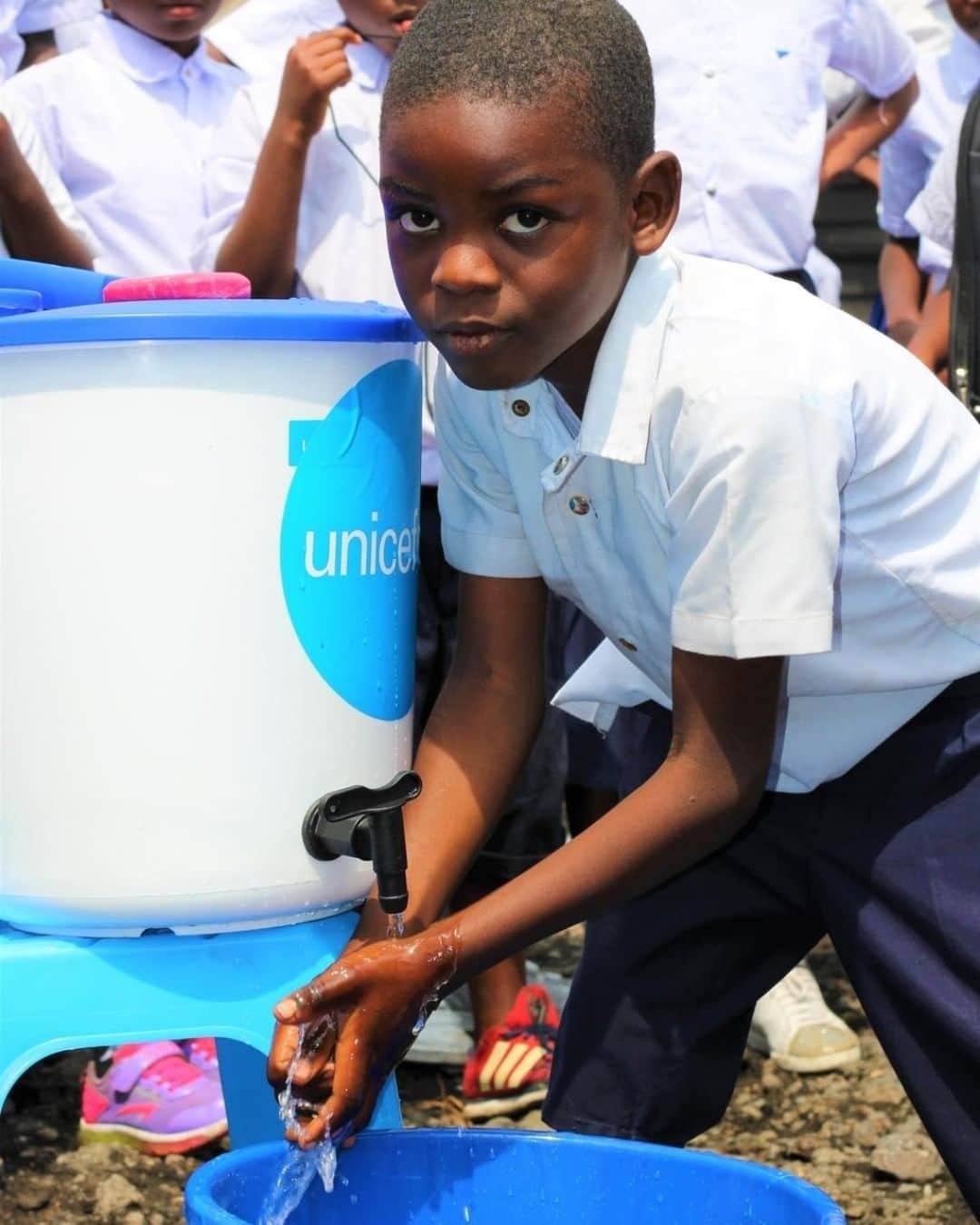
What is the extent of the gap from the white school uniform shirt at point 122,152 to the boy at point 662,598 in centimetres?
101

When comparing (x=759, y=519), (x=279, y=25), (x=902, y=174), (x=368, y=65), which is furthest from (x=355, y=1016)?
(x=902, y=174)

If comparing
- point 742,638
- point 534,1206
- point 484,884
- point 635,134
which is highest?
point 635,134

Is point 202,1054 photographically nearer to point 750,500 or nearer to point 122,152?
point 122,152

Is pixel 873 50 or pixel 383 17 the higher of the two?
pixel 383 17

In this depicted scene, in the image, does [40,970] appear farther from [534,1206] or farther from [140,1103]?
[140,1103]

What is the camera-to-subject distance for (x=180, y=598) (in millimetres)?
1386

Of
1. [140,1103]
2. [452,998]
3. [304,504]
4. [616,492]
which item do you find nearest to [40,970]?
[304,504]

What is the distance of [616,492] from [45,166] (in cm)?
130

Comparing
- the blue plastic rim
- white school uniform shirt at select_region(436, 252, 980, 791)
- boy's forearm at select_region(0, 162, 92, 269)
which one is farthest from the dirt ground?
boy's forearm at select_region(0, 162, 92, 269)

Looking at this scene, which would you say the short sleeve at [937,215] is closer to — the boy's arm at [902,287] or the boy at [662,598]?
the boy's arm at [902,287]

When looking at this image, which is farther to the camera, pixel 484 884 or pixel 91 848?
pixel 484 884

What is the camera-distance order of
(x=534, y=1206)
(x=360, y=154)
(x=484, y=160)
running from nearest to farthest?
(x=484, y=160), (x=534, y=1206), (x=360, y=154)

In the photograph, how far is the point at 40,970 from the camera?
1476 millimetres

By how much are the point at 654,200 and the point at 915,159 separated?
2.22 m
